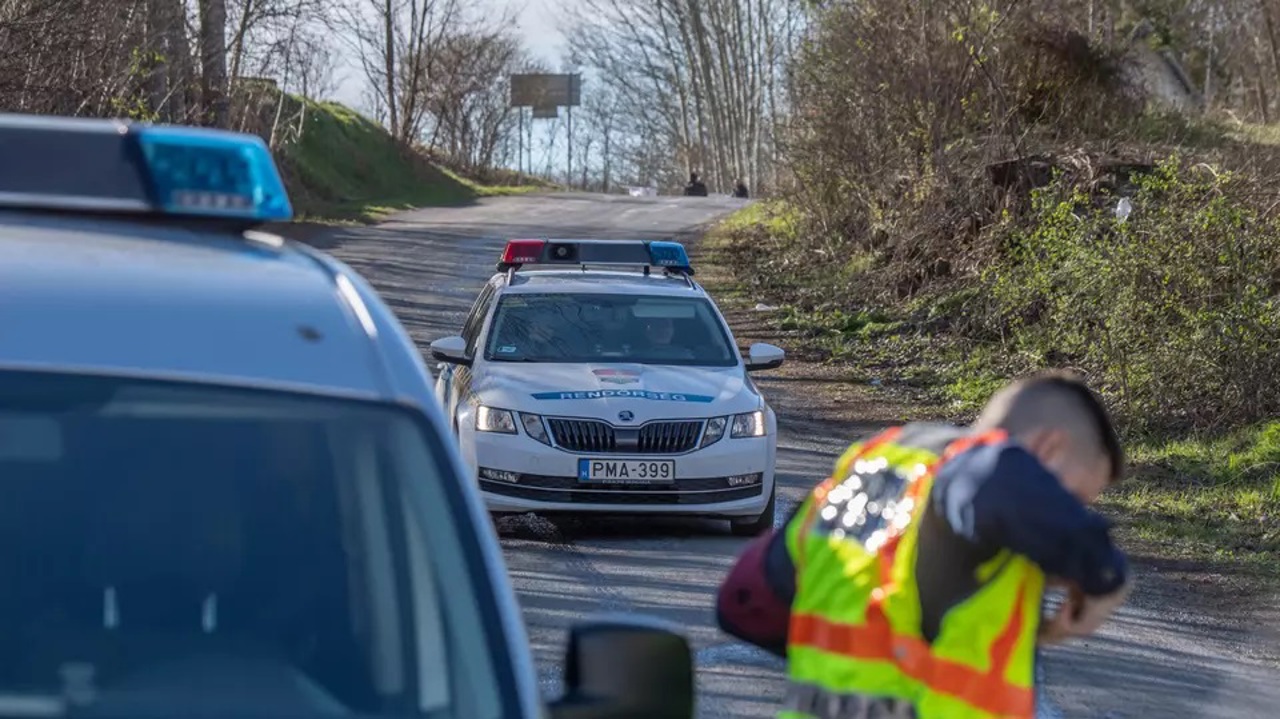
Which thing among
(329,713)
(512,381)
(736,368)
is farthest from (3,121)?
(736,368)

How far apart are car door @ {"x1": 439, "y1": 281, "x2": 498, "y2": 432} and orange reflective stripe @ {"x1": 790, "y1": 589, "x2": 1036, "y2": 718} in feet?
25.3

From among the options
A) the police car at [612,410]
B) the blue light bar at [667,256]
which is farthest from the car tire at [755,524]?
the blue light bar at [667,256]

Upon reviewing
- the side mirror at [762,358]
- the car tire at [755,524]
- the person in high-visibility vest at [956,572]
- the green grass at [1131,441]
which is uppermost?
the person in high-visibility vest at [956,572]

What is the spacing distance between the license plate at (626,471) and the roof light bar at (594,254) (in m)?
2.52

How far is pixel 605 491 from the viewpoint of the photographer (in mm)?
10180

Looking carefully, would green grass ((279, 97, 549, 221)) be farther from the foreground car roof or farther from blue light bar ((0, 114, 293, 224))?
the foreground car roof

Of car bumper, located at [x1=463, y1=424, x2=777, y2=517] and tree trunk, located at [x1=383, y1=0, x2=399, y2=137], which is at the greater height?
tree trunk, located at [x1=383, y1=0, x2=399, y2=137]

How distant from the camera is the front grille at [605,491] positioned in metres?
10.1

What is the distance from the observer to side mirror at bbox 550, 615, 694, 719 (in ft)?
9.30

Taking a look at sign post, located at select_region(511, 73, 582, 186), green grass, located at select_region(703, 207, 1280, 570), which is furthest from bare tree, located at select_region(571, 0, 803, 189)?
green grass, located at select_region(703, 207, 1280, 570)

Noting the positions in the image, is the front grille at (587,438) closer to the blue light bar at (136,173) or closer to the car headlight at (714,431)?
the car headlight at (714,431)

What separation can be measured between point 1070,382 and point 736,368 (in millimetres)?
8217

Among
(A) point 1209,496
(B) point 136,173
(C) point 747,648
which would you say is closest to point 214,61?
(A) point 1209,496

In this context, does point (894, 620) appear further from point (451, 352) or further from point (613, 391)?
point (451, 352)
